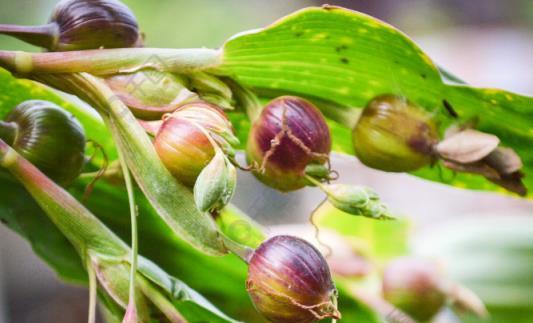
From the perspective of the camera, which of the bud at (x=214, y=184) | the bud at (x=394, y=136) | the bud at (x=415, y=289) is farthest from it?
the bud at (x=415, y=289)

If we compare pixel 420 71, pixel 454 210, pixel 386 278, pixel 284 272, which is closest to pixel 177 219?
pixel 284 272

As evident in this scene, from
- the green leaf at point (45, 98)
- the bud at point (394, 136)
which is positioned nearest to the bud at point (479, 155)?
the bud at point (394, 136)

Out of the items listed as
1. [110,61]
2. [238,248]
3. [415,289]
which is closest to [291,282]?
[238,248]

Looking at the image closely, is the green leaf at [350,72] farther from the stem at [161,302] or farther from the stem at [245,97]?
the stem at [161,302]

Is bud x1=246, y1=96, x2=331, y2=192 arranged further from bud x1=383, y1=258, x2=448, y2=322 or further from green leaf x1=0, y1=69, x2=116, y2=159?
bud x1=383, y1=258, x2=448, y2=322

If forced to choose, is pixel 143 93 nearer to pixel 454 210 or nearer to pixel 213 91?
pixel 213 91

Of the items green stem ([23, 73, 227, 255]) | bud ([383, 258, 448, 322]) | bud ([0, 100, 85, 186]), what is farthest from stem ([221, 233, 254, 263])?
bud ([383, 258, 448, 322])

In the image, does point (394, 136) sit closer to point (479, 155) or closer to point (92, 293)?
point (479, 155)
